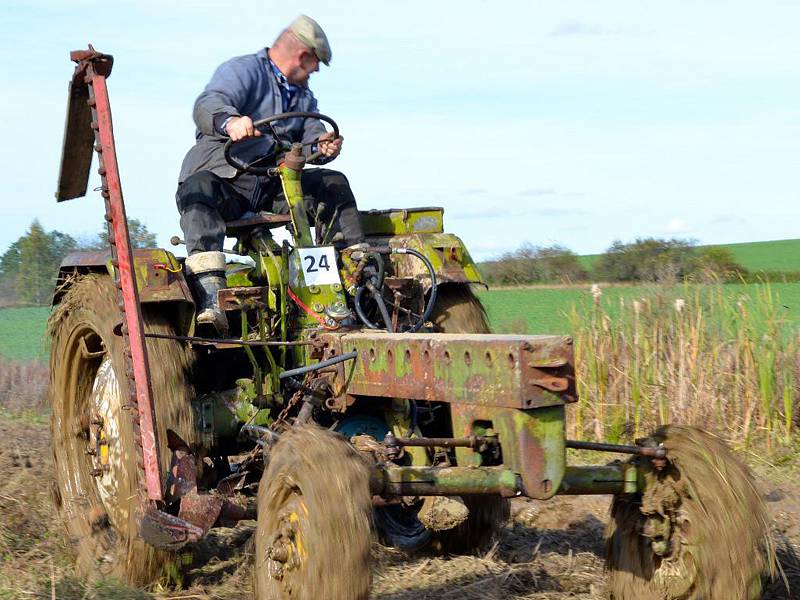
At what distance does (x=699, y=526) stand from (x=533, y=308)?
44.0 feet

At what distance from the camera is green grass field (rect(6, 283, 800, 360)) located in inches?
326

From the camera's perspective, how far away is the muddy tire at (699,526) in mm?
3646

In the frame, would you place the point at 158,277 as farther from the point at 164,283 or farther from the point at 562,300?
the point at 562,300

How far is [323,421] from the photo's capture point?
4.52m

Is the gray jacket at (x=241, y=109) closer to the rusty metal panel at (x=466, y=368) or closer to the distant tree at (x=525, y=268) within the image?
the rusty metal panel at (x=466, y=368)

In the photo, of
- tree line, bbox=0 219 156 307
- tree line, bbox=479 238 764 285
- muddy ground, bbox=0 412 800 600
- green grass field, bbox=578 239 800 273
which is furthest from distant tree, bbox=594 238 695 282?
muddy ground, bbox=0 412 800 600

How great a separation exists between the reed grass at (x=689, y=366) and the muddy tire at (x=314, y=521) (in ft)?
13.9

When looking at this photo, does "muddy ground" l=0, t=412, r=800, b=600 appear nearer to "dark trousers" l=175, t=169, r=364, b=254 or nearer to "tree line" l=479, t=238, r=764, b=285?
"dark trousers" l=175, t=169, r=364, b=254

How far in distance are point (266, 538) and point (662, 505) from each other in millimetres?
1355

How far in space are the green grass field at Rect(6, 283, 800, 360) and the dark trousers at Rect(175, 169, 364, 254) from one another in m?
Answer: 3.40

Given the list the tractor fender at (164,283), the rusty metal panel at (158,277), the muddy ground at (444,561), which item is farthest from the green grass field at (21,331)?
the rusty metal panel at (158,277)

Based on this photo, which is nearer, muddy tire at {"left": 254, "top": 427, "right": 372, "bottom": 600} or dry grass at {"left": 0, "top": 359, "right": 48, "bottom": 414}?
muddy tire at {"left": 254, "top": 427, "right": 372, "bottom": 600}

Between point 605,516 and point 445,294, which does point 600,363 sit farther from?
point 445,294

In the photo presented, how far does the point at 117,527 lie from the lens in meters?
4.89
